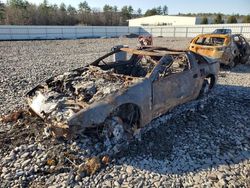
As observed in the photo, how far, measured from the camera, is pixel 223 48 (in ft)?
34.0

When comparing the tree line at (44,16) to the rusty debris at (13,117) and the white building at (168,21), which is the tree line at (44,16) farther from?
the rusty debris at (13,117)

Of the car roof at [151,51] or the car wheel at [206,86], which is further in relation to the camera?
the car wheel at [206,86]

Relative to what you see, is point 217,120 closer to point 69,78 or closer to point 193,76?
point 193,76

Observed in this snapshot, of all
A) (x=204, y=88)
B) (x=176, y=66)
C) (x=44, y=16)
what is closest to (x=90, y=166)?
(x=176, y=66)

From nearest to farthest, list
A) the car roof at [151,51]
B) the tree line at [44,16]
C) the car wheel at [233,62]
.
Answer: the car roof at [151,51] → the car wheel at [233,62] → the tree line at [44,16]

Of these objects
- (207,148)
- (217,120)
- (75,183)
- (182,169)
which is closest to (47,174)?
(75,183)

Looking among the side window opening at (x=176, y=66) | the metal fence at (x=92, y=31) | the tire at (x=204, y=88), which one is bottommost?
the tire at (x=204, y=88)

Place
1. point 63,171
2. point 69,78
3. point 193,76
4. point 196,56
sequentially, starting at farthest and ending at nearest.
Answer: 1. point 196,56
2. point 193,76
3. point 69,78
4. point 63,171

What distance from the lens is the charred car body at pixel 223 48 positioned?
34.2 feet

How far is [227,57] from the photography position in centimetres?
1057

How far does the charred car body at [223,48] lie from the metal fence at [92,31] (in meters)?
21.0

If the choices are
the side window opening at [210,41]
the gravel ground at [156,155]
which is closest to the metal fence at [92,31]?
the side window opening at [210,41]

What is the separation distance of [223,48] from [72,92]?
25.3 feet

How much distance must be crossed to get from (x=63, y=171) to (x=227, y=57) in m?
8.98
